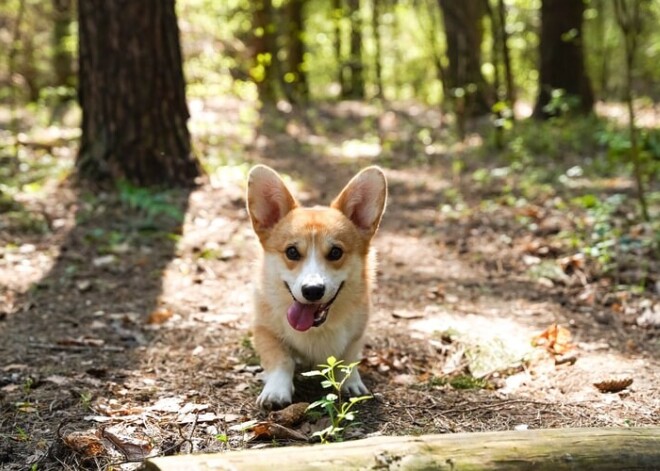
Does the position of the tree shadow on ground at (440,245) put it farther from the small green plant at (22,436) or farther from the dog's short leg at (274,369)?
the small green plant at (22,436)

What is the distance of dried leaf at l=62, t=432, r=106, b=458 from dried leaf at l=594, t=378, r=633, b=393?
254 cm

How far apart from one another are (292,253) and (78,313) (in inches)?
82.5

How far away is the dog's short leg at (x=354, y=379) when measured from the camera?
3.47 m

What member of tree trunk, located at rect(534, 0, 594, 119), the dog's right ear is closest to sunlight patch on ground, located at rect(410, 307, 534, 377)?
the dog's right ear

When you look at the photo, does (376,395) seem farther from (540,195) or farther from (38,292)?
(540,195)

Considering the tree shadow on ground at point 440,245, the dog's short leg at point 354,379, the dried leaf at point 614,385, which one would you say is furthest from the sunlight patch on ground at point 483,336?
the dog's short leg at point 354,379

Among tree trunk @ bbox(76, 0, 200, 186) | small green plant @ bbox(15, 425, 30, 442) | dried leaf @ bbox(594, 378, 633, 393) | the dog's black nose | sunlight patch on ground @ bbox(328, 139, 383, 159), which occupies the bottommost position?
dried leaf @ bbox(594, 378, 633, 393)

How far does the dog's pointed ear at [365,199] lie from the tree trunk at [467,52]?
8.67m

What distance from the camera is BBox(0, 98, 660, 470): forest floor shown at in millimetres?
3096

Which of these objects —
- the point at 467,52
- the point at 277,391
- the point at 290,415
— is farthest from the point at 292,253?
the point at 467,52

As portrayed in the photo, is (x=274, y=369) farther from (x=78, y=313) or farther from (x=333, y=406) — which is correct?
(x=78, y=313)

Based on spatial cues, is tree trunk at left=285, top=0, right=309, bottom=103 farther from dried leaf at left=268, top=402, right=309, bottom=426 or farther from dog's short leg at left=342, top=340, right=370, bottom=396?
dried leaf at left=268, top=402, right=309, bottom=426

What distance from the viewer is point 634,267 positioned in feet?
17.7

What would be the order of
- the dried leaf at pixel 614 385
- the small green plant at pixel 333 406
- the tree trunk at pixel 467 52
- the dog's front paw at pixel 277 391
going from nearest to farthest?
the small green plant at pixel 333 406 → the dog's front paw at pixel 277 391 → the dried leaf at pixel 614 385 → the tree trunk at pixel 467 52
